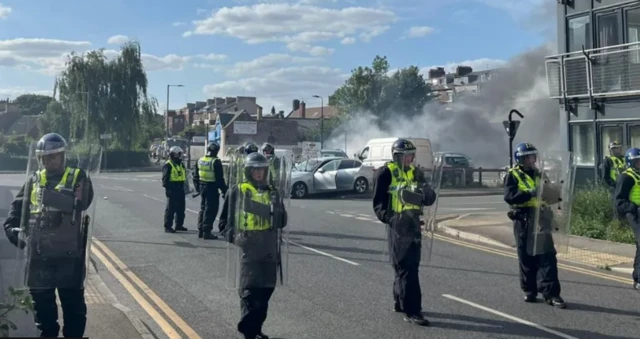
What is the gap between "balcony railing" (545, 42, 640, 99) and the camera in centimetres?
1616

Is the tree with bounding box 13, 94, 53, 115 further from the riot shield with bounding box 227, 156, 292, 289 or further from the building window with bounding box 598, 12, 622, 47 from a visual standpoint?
the riot shield with bounding box 227, 156, 292, 289

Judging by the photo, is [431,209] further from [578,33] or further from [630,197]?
[578,33]

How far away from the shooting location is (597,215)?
13641 millimetres

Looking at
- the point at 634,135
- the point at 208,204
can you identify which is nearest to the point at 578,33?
the point at 634,135

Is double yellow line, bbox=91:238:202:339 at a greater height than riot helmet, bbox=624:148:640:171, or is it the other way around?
riot helmet, bbox=624:148:640:171

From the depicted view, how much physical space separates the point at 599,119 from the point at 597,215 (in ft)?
12.8

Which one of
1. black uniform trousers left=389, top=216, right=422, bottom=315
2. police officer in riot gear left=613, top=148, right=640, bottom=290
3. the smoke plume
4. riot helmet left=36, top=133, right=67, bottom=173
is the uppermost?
the smoke plume

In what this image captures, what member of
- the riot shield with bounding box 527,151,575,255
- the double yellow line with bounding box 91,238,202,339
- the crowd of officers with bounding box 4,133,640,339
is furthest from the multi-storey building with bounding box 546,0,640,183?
the double yellow line with bounding box 91,238,202,339

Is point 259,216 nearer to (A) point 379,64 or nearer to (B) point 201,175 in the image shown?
(B) point 201,175

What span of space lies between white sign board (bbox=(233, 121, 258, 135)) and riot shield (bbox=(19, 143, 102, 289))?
2861 inches

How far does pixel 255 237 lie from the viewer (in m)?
5.75

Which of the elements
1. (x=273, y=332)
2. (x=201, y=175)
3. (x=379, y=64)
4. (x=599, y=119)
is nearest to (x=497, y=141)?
(x=379, y=64)

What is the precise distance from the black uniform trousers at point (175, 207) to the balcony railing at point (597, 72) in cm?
1000

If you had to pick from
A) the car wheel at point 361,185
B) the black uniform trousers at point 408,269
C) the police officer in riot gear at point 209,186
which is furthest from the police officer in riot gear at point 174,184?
the car wheel at point 361,185
